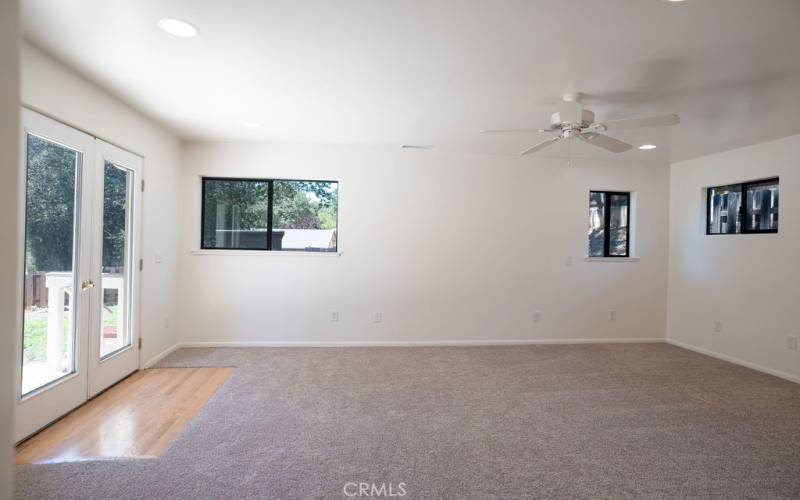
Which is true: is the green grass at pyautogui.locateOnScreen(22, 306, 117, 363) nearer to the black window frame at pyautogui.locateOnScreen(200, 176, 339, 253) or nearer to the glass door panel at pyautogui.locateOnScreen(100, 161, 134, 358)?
the glass door panel at pyautogui.locateOnScreen(100, 161, 134, 358)

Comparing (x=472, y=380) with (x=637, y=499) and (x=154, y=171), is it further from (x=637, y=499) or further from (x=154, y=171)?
(x=154, y=171)

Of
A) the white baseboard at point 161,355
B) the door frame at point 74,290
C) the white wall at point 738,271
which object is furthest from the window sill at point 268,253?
the white wall at point 738,271

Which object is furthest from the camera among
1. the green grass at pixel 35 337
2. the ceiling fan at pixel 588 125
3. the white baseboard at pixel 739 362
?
the white baseboard at pixel 739 362

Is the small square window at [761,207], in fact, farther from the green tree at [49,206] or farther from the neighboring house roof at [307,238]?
the green tree at [49,206]

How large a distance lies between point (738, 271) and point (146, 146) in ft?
21.0

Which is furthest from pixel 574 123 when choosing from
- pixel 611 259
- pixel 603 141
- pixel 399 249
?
pixel 611 259

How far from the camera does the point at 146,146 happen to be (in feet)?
12.0

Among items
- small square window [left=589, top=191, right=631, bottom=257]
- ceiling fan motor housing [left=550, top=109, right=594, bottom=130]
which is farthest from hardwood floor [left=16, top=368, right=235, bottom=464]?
small square window [left=589, top=191, right=631, bottom=257]

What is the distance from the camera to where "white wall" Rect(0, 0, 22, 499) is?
80 centimetres

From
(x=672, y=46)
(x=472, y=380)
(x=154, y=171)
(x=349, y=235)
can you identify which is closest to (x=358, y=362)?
(x=472, y=380)

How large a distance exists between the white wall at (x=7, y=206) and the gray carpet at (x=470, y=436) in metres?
1.30

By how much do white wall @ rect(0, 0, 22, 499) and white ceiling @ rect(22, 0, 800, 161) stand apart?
51.7 inches

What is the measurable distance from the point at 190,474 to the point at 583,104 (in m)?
3.65

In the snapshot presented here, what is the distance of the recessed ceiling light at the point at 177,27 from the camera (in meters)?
2.04
